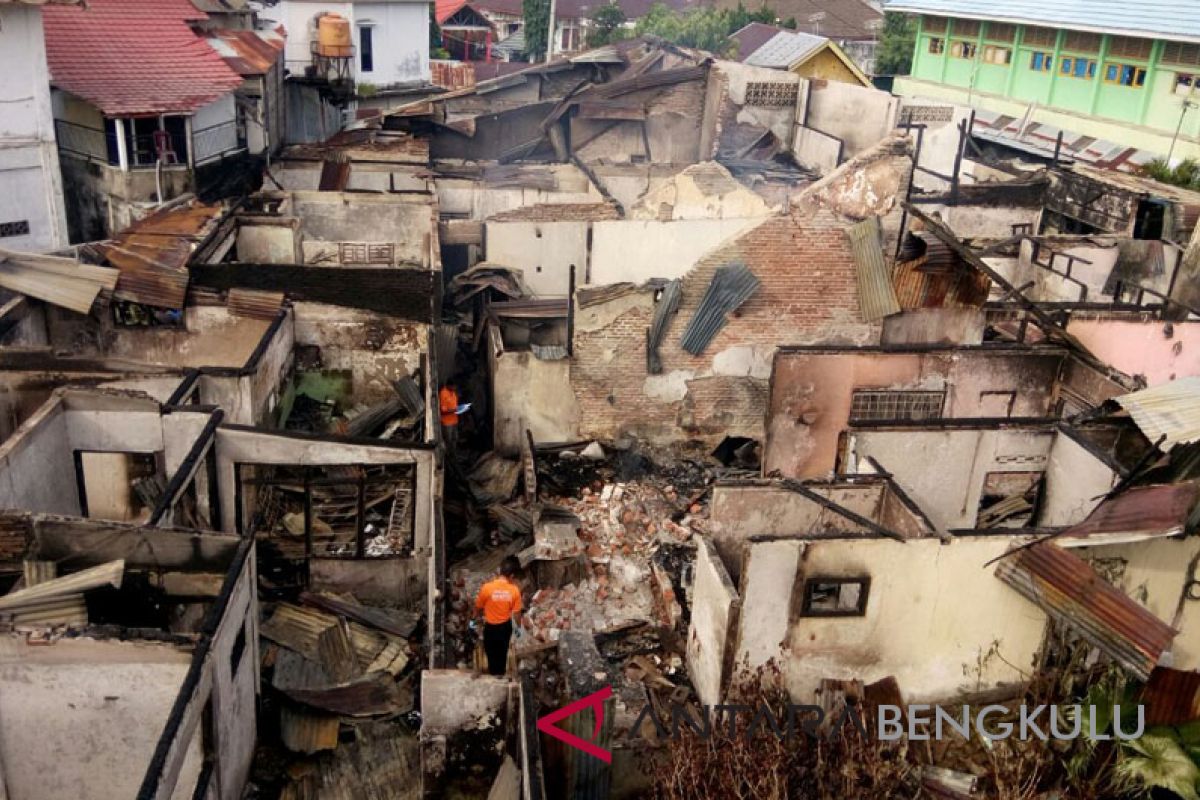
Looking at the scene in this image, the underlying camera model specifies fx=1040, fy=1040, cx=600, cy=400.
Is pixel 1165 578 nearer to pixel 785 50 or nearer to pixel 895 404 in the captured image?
pixel 895 404

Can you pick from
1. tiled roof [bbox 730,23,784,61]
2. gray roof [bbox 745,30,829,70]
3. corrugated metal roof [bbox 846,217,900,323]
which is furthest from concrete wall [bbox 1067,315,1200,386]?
tiled roof [bbox 730,23,784,61]

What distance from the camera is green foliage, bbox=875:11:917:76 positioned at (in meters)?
46.2

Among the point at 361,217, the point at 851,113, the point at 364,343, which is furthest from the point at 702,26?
the point at 364,343

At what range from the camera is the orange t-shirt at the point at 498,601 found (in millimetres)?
10422

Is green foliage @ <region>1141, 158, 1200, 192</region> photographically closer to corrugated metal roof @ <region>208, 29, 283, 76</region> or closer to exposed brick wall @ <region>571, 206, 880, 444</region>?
exposed brick wall @ <region>571, 206, 880, 444</region>

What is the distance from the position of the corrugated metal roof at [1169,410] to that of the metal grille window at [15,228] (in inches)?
722

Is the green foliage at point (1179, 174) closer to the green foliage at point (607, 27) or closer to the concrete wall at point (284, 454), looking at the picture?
the concrete wall at point (284, 454)

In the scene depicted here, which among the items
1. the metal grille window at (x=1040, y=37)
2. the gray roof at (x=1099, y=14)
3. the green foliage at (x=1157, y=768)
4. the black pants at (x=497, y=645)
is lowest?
the black pants at (x=497, y=645)

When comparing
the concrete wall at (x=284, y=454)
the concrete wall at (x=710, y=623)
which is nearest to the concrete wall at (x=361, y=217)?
the concrete wall at (x=284, y=454)

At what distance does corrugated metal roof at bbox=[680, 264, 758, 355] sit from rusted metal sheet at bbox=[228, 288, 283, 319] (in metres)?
6.35

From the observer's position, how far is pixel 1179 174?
25109mm

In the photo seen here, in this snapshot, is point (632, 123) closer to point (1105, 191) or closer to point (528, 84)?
point (528, 84)

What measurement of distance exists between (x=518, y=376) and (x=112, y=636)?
8.84 meters

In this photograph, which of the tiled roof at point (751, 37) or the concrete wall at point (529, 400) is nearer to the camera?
the concrete wall at point (529, 400)
